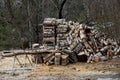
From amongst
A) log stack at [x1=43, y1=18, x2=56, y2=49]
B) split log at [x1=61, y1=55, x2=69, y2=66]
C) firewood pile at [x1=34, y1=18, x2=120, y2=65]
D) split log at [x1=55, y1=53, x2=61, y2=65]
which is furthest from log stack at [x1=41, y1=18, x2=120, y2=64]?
split log at [x1=55, y1=53, x2=61, y2=65]

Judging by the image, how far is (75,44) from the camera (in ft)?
63.2

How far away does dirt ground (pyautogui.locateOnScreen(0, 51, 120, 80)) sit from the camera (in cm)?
1541

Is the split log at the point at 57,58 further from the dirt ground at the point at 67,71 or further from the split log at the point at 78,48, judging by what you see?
the split log at the point at 78,48

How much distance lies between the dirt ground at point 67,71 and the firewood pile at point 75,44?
0.44 m

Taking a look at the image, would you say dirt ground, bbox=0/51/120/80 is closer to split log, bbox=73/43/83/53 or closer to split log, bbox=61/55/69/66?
split log, bbox=61/55/69/66

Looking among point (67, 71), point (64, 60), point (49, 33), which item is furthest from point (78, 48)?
point (67, 71)

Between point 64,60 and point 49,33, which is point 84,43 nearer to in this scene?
point 64,60

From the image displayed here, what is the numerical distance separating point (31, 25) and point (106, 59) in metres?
12.0

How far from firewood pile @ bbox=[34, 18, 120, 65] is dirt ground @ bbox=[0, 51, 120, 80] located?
0.44 meters

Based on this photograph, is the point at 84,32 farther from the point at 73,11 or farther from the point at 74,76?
the point at 73,11

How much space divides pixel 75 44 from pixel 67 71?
2911 millimetres

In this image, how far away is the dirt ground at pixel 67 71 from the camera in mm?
15406

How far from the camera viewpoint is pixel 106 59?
18922 millimetres

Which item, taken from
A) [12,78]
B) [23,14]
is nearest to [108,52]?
[12,78]
